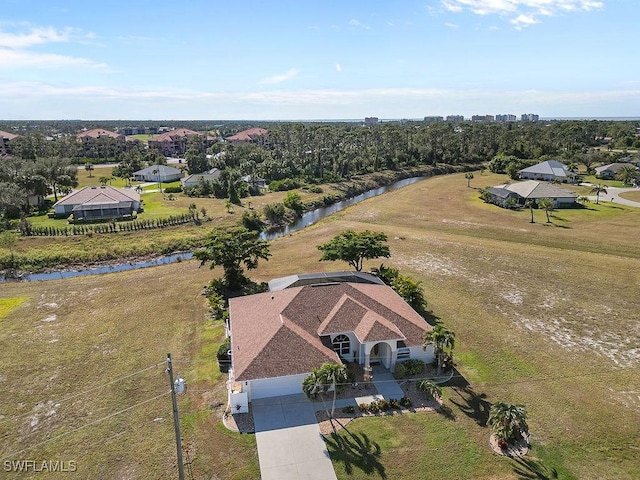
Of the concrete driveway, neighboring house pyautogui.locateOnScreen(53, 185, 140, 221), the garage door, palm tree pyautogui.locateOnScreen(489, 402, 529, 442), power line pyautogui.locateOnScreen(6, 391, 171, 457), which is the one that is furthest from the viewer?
neighboring house pyautogui.locateOnScreen(53, 185, 140, 221)

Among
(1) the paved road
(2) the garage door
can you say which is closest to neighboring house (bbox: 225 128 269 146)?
(1) the paved road

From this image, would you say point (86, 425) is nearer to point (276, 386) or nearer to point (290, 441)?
point (276, 386)

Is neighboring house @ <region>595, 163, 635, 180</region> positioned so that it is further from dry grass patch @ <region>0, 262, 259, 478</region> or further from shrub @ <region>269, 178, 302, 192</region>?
dry grass patch @ <region>0, 262, 259, 478</region>

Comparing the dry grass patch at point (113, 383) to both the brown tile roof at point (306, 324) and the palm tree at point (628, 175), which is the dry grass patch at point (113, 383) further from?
the palm tree at point (628, 175)

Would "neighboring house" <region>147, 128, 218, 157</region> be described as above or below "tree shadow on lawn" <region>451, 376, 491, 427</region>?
above

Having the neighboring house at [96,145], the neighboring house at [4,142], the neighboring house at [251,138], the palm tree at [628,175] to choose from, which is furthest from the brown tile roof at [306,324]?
the neighboring house at [251,138]

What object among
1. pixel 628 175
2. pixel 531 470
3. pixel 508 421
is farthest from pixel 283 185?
pixel 531 470
